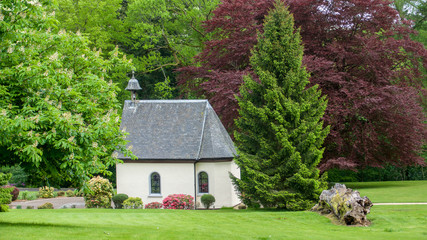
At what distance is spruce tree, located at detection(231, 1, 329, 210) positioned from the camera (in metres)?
21.6

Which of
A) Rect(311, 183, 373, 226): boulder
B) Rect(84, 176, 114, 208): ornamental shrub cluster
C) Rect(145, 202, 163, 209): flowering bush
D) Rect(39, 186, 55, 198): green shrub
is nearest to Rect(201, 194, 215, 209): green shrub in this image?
Rect(145, 202, 163, 209): flowering bush

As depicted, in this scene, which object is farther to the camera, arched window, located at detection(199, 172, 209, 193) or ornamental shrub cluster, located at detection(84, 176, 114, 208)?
ornamental shrub cluster, located at detection(84, 176, 114, 208)

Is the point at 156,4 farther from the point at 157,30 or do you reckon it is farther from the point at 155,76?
the point at 155,76

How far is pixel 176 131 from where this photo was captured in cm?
3016

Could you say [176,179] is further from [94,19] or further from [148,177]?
[94,19]

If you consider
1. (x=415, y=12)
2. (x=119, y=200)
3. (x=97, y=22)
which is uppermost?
A: (x=415, y=12)

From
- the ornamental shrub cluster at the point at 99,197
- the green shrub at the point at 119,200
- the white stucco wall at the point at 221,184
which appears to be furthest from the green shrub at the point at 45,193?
the white stucco wall at the point at 221,184

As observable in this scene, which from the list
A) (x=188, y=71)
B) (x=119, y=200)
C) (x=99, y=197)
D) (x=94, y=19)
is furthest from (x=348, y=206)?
(x=94, y=19)

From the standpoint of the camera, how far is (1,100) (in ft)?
41.1

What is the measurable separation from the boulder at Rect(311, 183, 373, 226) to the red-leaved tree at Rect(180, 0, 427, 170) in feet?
22.6

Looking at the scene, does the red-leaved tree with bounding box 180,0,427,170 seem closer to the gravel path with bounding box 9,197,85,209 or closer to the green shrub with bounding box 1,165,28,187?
the gravel path with bounding box 9,197,85,209

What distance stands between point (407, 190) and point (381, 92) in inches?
234

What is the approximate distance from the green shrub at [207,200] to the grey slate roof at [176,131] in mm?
2174

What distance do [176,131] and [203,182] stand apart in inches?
140
